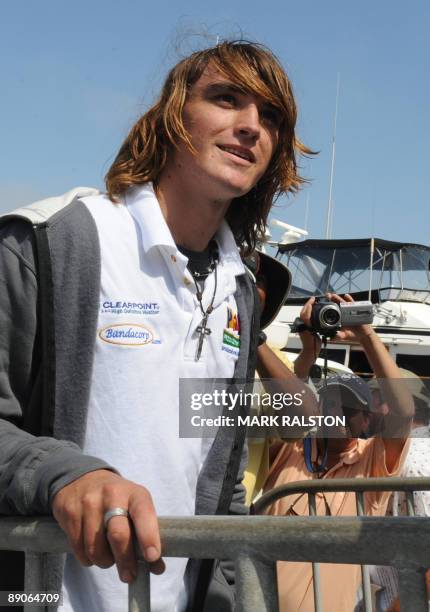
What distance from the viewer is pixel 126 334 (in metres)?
1.48

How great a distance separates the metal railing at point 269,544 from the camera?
938 mm

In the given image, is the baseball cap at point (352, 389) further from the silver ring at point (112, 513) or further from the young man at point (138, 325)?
the silver ring at point (112, 513)

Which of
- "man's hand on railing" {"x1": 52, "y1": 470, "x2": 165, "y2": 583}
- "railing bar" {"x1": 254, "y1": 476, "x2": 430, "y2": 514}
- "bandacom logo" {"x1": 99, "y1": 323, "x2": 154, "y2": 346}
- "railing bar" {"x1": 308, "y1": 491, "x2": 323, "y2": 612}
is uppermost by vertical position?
"bandacom logo" {"x1": 99, "y1": 323, "x2": 154, "y2": 346}

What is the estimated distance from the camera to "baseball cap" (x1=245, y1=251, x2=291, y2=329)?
2154mm

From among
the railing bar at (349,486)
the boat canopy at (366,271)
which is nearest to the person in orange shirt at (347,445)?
the railing bar at (349,486)

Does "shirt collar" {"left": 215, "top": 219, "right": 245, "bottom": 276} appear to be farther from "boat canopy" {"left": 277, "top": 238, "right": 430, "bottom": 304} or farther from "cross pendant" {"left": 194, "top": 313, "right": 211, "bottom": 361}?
"boat canopy" {"left": 277, "top": 238, "right": 430, "bottom": 304}

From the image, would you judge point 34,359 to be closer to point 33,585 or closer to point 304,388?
point 33,585

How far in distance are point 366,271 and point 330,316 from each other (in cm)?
984

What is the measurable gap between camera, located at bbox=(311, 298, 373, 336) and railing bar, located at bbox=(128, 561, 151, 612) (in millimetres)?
2272

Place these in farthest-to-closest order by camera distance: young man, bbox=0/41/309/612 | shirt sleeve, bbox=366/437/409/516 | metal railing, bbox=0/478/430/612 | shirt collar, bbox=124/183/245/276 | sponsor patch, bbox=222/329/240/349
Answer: shirt sleeve, bbox=366/437/409/516 → sponsor patch, bbox=222/329/240/349 → shirt collar, bbox=124/183/245/276 → young man, bbox=0/41/309/612 → metal railing, bbox=0/478/430/612

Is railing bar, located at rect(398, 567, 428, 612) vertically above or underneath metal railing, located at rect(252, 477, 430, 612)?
above

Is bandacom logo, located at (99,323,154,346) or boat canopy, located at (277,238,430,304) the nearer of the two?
bandacom logo, located at (99,323,154,346)

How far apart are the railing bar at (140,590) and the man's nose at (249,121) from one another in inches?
43.3

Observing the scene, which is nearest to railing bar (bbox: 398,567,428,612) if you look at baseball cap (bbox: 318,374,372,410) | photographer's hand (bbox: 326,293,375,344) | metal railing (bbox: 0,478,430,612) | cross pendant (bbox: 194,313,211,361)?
metal railing (bbox: 0,478,430,612)
